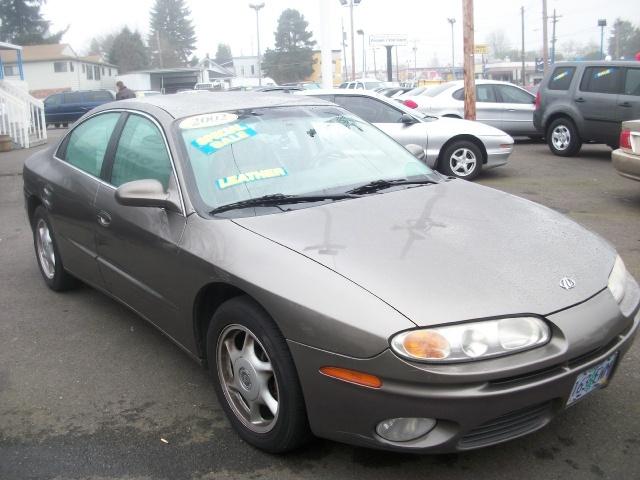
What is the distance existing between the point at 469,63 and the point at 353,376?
1167cm

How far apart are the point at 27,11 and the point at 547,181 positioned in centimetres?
5538

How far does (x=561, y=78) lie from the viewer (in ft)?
38.1

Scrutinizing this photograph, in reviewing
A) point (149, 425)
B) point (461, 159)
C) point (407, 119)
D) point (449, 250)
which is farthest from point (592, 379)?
point (461, 159)

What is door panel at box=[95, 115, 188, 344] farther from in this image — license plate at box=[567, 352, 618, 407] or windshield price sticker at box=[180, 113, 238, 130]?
license plate at box=[567, 352, 618, 407]

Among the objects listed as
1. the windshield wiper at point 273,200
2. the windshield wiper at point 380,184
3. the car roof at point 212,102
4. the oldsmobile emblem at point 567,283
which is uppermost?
the car roof at point 212,102

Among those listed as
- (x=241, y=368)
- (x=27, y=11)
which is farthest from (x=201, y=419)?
(x=27, y=11)

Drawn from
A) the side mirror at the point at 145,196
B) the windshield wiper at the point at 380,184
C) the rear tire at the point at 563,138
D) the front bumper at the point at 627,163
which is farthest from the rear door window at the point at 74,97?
the windshield wiper at the point at 380,184

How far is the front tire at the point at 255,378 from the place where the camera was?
2500 mm

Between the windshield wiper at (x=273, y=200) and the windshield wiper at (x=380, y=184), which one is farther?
the windshield wiper at (x=380, y=184)

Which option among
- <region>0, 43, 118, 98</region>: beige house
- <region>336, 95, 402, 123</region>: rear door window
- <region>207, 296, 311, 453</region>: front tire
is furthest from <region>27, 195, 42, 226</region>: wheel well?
<region>0, 43, 118, 98</region>: beige house

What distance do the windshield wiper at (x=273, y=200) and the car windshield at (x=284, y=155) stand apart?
0.10 ft

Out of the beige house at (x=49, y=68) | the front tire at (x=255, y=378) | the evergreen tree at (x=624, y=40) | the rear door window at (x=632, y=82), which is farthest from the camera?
the evergreen tree at (x=624, y=40)

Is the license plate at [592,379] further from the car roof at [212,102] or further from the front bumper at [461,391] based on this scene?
the car roof at [212,102]

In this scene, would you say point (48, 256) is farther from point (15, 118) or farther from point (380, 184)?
point (15, 118)
